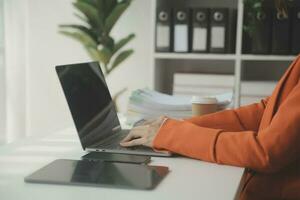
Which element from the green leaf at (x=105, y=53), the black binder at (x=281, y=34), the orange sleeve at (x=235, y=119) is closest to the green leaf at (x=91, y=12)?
the green leaf at (x=105, y=53)

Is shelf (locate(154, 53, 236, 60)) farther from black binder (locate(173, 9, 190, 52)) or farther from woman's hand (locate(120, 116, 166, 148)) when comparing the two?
woman's hand (locate(120, 116, 166, 148))

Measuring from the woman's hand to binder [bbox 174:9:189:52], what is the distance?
1.32 meters

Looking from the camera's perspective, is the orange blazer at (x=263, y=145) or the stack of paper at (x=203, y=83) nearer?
the orange blazer at (x=263, y=145)

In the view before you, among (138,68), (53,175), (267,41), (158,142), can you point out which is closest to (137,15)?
(138,68)

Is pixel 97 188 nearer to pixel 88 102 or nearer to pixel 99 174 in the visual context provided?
pixel 99 174

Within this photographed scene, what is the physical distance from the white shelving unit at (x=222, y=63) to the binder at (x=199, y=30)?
5cm

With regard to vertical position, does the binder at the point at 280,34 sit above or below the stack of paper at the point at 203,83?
above

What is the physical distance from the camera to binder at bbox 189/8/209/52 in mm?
2482

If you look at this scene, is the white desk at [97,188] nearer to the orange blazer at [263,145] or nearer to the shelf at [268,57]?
the orange blazer at [263,145]

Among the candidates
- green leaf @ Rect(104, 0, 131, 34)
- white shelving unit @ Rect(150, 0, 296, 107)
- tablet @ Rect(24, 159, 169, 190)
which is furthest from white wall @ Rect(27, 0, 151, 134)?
tablet @ Rect(24, 159, 169, 190)

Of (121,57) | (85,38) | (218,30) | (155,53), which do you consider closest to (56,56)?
(85,38)

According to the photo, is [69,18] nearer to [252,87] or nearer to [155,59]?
→ [155,59]

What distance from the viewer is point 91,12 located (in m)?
2.72

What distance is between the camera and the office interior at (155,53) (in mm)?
2465
